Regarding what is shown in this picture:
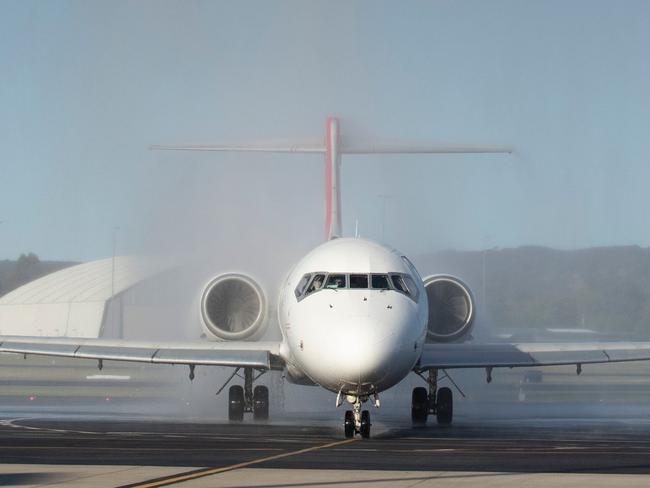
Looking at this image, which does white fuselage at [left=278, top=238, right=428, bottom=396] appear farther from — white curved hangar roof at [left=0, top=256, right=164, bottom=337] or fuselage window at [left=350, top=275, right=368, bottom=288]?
white curved hangar roof at [left=0, top=256, right=164, bottom=337]

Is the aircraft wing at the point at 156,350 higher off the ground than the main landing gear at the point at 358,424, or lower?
higher

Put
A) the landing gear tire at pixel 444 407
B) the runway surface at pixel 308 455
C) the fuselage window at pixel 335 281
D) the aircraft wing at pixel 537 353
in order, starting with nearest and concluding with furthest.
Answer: the runway surface at pixel 308 455 < the fuselage window at pixel 335 281 < the aircraft wing at pixel 537 353 < the landing gear tire at pixel 444 407

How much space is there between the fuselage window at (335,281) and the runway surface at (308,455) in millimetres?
2398

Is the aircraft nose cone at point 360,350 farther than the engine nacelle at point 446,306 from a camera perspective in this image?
No

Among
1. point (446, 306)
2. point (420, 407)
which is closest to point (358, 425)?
point (420, 407)

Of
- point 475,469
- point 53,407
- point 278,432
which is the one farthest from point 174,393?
point 475,469

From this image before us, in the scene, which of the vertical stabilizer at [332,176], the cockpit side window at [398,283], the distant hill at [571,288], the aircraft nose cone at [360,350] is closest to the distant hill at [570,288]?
the distant hill at [571,288]

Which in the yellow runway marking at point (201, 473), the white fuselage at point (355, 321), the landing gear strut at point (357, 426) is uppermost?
the white fuselage at point (355, 321)

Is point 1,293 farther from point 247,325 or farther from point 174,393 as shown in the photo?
point 247,325

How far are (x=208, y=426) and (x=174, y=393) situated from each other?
15668 mm

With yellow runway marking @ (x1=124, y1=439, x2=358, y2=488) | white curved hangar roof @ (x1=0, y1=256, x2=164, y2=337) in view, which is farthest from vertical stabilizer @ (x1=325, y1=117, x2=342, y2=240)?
white curved hangar roof @ (x1=0, y1=256, x2=164, y2=337)

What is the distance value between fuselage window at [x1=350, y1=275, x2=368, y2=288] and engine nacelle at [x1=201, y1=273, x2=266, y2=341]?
6248 mm

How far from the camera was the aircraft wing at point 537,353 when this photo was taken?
23.3 m

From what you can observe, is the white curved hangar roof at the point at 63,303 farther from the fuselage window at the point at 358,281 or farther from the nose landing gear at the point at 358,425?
the nose landing gear at the point at 358,425
